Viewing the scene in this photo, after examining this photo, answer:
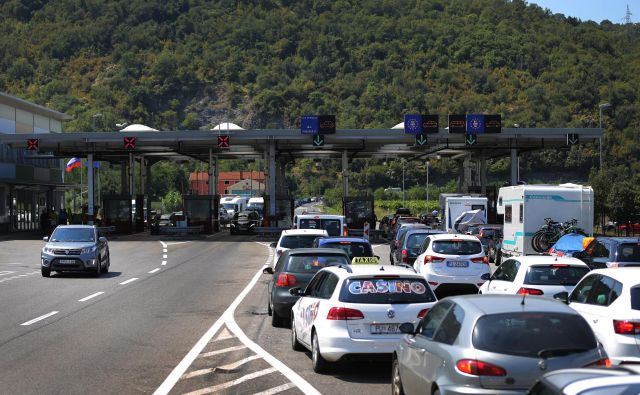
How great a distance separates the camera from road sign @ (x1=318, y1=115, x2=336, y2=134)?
176ft

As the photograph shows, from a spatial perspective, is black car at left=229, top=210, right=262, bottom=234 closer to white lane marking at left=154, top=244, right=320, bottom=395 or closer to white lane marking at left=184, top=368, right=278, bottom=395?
white lane marking at left=154, top=244, right=320, bottom=395

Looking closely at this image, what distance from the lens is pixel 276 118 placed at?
162 metres

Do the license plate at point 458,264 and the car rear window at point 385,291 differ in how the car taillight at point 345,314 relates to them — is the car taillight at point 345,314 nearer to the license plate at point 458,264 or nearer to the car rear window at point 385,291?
the car rear window at point 385,291

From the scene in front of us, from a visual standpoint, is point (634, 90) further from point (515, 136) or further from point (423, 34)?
point (515, 136)

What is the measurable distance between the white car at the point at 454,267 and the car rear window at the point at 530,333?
40.0 ft

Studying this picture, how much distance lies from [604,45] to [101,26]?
103 m

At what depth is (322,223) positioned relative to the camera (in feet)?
89.4

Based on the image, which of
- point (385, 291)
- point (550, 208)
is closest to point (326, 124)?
point (550, 208)

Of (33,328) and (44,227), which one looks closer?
(33,328)

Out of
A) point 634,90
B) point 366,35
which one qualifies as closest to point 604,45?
point 634,90

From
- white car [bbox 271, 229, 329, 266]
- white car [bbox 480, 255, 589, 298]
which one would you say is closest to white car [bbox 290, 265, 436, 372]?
white car [bbox 480, 255, 589, 298]

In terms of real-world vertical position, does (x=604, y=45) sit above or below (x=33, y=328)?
above

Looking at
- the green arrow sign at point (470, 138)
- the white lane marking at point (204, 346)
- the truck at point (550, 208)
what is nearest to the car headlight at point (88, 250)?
the white lane marking at point (204, 346)

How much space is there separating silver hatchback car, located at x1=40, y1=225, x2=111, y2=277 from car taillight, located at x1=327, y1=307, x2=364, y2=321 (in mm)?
16866
